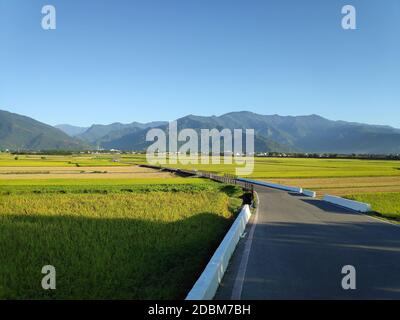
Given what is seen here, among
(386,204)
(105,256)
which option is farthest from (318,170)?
(105,256)

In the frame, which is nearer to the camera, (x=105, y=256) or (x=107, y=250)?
(x=105, y=256)

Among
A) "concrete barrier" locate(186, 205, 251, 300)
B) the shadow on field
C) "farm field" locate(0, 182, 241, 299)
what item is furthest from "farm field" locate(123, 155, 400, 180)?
"concrete barrier" locate(186, 205, 251, 300)

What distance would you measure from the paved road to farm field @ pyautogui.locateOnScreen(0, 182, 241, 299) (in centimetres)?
142

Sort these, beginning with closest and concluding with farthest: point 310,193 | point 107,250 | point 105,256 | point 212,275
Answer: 1. point 212,275
2. point 105,256
3. point 107,250
4. point 310,193

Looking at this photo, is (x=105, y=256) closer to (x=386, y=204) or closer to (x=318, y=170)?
(x=386, y=204)

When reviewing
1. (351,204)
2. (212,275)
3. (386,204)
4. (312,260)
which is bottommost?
(386,204)

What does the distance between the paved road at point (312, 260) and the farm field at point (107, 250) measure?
4.67 ft

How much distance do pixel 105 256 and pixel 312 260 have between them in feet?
19.4

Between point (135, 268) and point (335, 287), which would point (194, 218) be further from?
point (335, 287)

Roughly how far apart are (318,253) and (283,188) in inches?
1433

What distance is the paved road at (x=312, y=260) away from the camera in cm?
897

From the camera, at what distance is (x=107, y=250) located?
13.9 m

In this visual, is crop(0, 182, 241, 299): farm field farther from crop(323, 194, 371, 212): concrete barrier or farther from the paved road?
crop(323, 194, 371, 212): concrete barrier

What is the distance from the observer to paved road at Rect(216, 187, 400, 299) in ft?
29.4
